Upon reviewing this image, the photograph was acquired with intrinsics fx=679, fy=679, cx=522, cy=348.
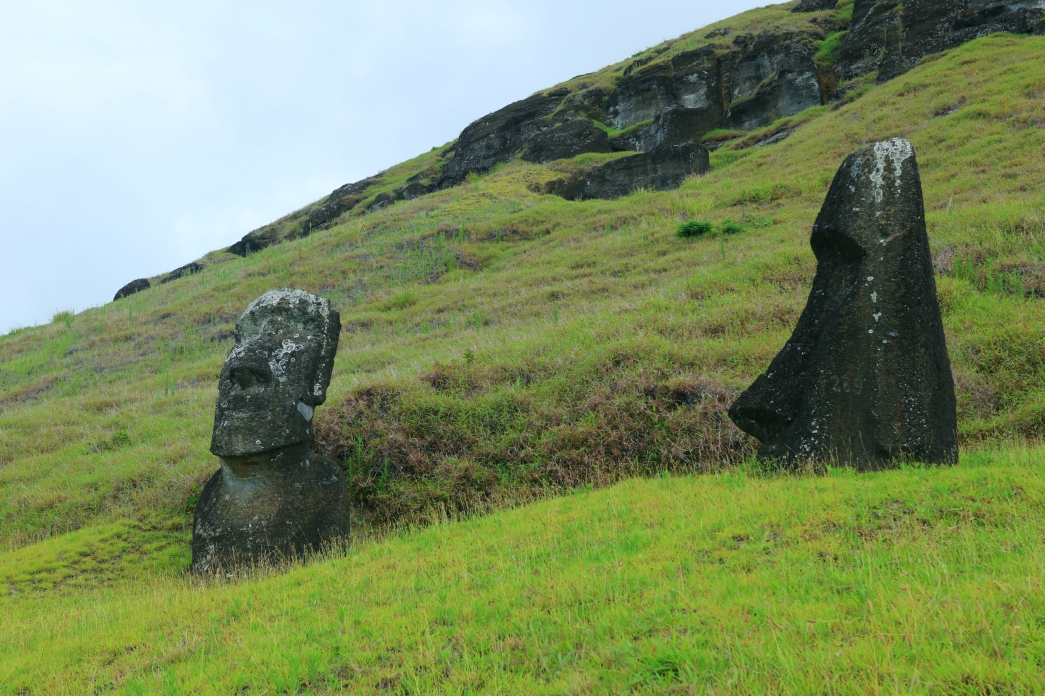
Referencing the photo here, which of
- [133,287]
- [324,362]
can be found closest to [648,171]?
[324,362]

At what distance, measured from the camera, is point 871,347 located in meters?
A: 7.02

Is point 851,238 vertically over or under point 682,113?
under

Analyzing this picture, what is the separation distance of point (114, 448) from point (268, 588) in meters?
9.16

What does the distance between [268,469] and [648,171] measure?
102ft

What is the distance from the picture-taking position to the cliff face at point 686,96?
3650 centimetres

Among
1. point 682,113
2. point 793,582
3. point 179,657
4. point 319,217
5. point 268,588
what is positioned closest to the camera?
point 793,582

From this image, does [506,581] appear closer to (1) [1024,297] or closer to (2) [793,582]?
(2) [793,582]

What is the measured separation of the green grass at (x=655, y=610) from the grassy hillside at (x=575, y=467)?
0.02 m

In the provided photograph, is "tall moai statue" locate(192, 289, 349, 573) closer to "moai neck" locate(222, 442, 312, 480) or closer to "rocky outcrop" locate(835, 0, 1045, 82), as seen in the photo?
"moai neck" locate(222, 442, 312, 480)

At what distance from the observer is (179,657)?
4.56 meters

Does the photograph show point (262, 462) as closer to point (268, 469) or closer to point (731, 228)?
point (268, 469)

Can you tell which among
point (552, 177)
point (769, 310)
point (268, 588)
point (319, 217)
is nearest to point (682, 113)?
point (552, 177)

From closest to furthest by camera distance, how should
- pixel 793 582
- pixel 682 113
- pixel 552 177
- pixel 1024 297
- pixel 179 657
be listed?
pixel 793 582, pixel 179 657, pixel 1024 297, pixel 552 177, pixel 682 113

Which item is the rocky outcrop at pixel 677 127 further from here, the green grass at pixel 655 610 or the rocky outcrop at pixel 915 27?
the green grass at pixel 655 610
